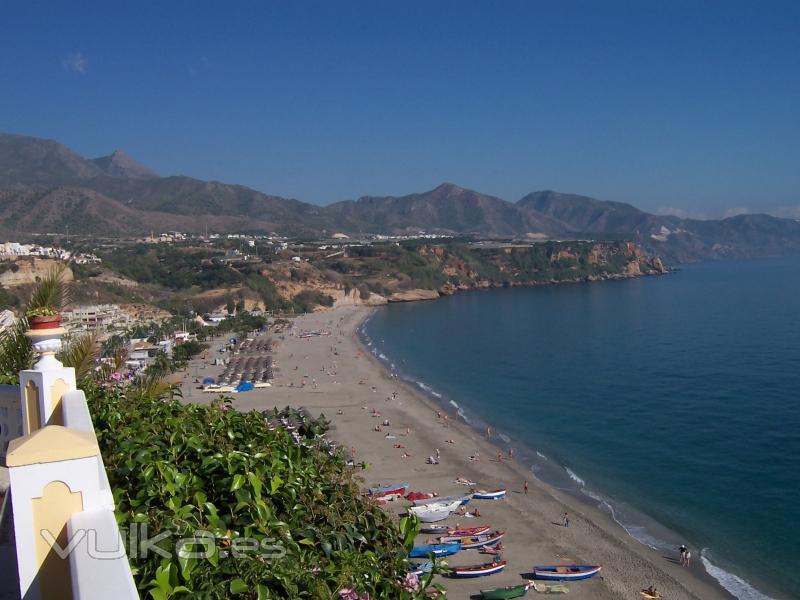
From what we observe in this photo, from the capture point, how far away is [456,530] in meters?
17.7

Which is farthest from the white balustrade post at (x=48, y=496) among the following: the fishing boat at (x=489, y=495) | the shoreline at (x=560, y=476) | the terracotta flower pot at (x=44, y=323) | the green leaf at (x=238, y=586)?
the fishing boat at (x=489, y=495)

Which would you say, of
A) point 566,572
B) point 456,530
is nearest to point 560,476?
point 456,530

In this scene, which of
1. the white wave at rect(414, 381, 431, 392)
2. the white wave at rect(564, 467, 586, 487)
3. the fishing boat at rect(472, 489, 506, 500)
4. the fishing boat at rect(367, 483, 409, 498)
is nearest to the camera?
the fishing boat at rect(367, 483, 409, 498)

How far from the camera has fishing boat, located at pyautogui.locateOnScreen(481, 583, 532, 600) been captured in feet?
46.9

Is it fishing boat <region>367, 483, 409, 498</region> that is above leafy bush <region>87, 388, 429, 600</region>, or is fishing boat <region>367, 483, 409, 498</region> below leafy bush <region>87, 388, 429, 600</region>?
below

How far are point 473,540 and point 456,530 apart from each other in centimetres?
65

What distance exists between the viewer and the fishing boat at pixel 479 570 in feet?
50.4

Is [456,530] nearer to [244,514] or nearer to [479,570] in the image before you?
[479,570]

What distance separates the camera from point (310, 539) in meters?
3.75

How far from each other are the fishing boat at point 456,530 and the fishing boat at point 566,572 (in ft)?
7.42

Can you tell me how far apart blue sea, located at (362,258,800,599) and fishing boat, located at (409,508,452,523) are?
4834mm

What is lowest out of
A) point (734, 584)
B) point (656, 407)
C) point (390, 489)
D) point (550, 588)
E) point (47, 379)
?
point (734, 584)

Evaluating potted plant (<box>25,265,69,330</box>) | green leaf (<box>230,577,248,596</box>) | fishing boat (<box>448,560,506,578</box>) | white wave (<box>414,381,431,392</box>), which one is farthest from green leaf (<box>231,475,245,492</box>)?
white wave (<box>414,381,431,392</box>)

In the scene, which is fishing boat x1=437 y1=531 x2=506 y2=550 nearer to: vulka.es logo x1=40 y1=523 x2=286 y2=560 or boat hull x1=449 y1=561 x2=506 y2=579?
boat hull x1=449 y1=561 x2=506 y2=579
